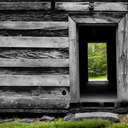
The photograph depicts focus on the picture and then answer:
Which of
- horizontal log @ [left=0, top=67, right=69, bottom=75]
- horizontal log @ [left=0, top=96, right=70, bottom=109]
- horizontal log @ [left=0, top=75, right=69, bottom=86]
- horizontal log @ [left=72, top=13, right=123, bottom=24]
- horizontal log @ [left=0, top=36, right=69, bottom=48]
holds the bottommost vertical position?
horizontal log @ [left=0, top=96, right=70, bottom=109]

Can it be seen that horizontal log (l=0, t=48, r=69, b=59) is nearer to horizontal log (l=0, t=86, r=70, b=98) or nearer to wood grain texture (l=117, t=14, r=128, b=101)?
horizontal log (l=0, t=86, r=70, b=98)

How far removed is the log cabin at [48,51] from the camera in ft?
12.5

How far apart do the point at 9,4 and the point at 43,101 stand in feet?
7.14

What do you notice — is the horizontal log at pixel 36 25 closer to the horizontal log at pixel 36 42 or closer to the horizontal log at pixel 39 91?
the horizontal log at pixel 36 42

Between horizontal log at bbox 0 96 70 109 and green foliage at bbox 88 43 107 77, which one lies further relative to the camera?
green foliage at bbox 88 43 107 77

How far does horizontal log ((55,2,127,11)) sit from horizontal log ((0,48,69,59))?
90cm

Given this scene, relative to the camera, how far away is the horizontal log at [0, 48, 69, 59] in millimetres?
3834

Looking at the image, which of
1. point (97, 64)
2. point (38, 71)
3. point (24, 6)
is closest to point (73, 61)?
point (38, 71)

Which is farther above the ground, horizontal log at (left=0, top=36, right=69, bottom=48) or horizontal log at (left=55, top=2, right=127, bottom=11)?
horizontal log at (left=55, top=2, right=127, bottom=11)

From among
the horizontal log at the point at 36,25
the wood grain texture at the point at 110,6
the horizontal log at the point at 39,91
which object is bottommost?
the horizontal log at the point at 39,91

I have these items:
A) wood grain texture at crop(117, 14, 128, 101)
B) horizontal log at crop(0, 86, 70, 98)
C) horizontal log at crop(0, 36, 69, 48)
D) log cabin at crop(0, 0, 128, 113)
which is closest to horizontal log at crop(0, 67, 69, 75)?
log cabin at crop(0, 0, 128, 113)

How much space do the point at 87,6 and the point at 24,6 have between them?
1.34m

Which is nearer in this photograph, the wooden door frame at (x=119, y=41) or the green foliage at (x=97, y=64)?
the wooden door frame at (x=119, y=41)

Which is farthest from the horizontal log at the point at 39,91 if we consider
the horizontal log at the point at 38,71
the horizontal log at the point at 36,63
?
the horizontal log at the point at 36,63
